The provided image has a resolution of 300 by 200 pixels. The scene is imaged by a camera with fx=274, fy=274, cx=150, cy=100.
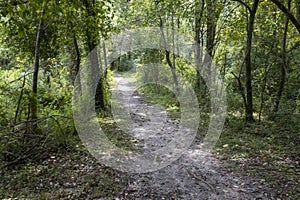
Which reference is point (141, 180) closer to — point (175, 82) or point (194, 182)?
point (194, 182)

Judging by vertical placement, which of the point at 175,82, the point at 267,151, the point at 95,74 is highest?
the point at 95,74

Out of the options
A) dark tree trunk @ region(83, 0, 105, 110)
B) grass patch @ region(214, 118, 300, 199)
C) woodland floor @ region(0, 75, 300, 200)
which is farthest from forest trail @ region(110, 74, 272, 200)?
dark tree trunk @ region(83, 0, 105, 110)

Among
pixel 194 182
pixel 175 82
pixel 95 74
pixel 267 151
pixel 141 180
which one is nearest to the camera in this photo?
pixel 194 182

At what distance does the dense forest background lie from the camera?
4.97 meters

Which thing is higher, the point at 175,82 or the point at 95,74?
the point at 95,74

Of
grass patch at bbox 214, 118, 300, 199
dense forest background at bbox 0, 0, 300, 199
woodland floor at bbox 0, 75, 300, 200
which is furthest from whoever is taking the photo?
dense forest background at bbox 0, 0, 300, 199

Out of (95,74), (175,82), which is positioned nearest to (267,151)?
(95,74)

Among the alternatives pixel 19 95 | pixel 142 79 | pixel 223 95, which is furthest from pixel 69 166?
pixel 142 79

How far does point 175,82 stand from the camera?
13758mm

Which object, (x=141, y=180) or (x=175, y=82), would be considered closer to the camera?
(x=141, y=180)

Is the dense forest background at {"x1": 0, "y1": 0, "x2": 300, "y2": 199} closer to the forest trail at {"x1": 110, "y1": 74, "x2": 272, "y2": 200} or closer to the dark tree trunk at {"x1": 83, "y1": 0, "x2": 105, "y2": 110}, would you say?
the dark tree trunk at {"x1": 83, "y1": 0, "x2": 105, "y2": 110}

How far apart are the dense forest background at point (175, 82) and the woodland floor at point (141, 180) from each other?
52 mm

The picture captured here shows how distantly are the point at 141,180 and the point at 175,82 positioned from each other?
9.41m

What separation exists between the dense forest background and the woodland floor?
0.17ft
